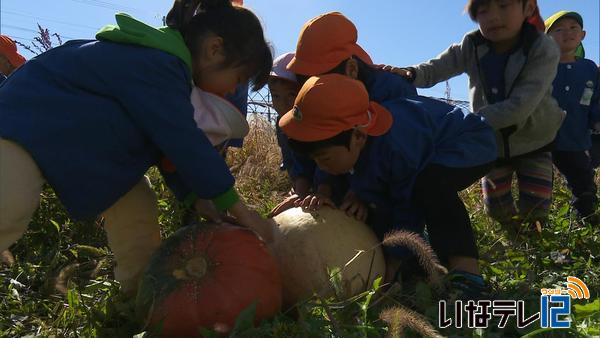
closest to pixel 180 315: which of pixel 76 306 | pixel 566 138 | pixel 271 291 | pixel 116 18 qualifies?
pixel 271 291

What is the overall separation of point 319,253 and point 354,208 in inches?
13.9

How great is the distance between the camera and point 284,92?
3.49 m

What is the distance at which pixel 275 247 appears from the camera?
2.54 m

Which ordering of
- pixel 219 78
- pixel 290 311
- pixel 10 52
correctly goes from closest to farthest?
1. pixel 290 311
2. pixel 219 78
3. pixel 10 52

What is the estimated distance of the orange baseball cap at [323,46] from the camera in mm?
3277

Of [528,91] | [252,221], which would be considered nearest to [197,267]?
[252,221]

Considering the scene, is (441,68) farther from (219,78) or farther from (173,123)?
(173,123)

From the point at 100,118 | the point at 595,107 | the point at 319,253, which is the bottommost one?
the point at 319,253

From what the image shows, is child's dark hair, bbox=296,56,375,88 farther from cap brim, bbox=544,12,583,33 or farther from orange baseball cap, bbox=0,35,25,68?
orange baseball cap, bbox=0,35,25,68

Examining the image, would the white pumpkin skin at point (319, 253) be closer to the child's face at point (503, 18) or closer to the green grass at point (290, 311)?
the green grass at point (290, 311)

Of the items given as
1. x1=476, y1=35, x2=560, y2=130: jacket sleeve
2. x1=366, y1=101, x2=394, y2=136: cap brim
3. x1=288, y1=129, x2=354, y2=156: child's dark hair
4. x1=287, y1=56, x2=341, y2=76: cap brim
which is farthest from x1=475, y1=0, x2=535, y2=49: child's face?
x1=288, y1=129, x2=354, y2=156: child's dark hair

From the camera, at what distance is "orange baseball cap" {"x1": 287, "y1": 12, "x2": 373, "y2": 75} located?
3277mm

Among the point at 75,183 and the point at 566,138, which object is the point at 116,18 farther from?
the point at 566,138

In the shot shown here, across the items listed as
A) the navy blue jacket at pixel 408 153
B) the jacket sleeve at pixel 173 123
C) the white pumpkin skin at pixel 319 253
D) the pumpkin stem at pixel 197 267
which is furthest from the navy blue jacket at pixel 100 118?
the navy blue jacket at pixel 408 153
